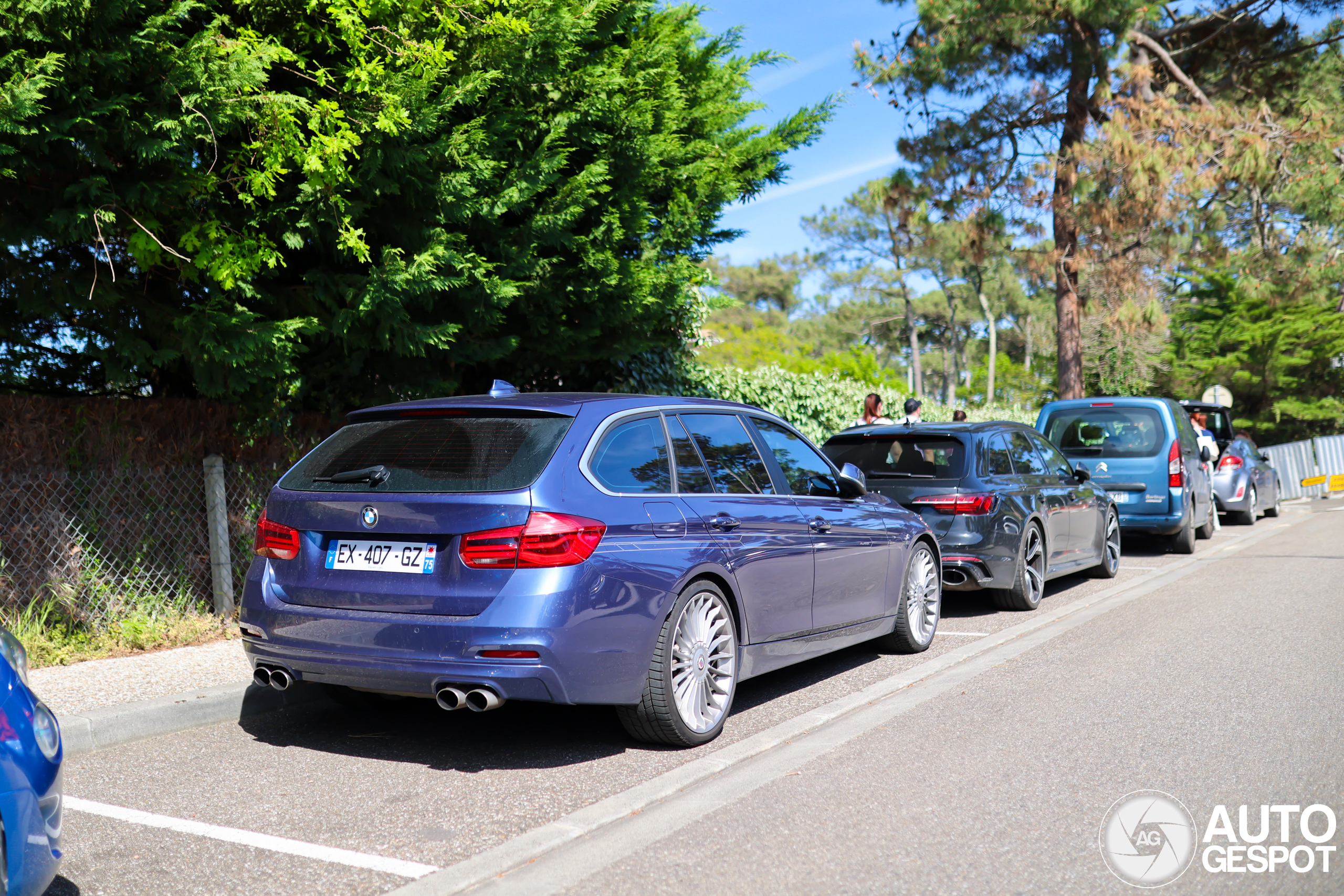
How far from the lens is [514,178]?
7668mm

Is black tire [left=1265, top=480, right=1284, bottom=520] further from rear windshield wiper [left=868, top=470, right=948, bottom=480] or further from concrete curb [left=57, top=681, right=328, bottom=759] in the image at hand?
concrete curb [left=57, top=681, right=328, bottom=759]

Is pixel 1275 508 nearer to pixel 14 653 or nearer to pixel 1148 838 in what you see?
pixel 1148 838

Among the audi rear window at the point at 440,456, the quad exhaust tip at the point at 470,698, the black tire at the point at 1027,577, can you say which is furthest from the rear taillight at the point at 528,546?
the black tire at the point at 1027,577

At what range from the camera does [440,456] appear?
16.1 feet

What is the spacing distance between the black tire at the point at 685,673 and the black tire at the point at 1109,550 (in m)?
7.08

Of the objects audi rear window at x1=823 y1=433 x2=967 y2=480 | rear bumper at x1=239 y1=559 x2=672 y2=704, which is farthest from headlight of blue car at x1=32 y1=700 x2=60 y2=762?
audi rear window at x1=823 y1=433 x2=967 y2=480

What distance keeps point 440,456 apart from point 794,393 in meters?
10.3

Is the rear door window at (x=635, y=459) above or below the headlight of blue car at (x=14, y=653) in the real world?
above

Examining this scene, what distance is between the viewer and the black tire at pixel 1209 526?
1571 cm

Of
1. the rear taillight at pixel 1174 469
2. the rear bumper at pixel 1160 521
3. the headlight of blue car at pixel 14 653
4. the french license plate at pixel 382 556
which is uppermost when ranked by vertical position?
the rear taillight at pixel 1174 469

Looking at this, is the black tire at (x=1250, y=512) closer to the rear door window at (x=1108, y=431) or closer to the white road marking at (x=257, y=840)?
the rear door window at (x=1108, y=431)

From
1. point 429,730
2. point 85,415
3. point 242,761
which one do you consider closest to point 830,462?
point 429,730

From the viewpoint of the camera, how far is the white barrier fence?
28891 mm

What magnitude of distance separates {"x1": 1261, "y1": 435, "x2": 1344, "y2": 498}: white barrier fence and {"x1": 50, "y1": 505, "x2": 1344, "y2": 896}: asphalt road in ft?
81.6
